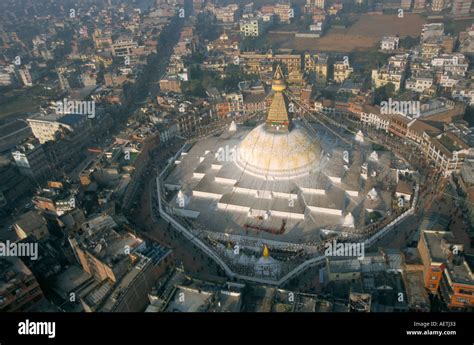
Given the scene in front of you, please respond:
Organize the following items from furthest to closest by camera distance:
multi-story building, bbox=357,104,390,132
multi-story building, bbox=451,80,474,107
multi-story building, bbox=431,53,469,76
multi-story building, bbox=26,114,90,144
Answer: multi-story building, bbox=431,53,469,76 → multi-story building, bbox=451,80,474,107 → multi-story building, bbox=26,114,90,144 → multi-story building, bbox=357,104,390,132

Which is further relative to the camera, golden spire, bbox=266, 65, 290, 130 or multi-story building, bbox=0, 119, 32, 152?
multi-story building, bbox=0, 119, 32, 152

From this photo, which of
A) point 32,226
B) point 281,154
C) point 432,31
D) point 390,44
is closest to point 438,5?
point 432,31

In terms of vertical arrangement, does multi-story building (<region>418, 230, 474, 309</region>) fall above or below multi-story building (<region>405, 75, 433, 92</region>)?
below

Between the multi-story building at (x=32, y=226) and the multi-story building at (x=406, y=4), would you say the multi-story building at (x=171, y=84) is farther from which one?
the multi-story building at (x=406, y=4)

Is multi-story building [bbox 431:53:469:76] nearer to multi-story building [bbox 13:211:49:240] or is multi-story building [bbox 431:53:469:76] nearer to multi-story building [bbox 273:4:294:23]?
multi-story building [bbox 13:211:49:240]

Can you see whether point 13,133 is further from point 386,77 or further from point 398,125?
point 386,77

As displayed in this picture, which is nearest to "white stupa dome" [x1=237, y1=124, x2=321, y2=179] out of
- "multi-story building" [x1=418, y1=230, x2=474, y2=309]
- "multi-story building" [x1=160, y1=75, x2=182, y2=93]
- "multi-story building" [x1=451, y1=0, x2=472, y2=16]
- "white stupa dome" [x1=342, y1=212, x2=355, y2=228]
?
"white stupa dome" [x1=342, y1=212, x2=355, y2=228]

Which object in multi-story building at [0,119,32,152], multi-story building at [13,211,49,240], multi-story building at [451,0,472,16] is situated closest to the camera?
multi-story building at [13,211,49,240]

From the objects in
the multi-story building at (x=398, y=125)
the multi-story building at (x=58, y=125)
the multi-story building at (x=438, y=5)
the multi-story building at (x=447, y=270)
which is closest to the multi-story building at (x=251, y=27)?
the multi-story building at (x=438, y=5)
